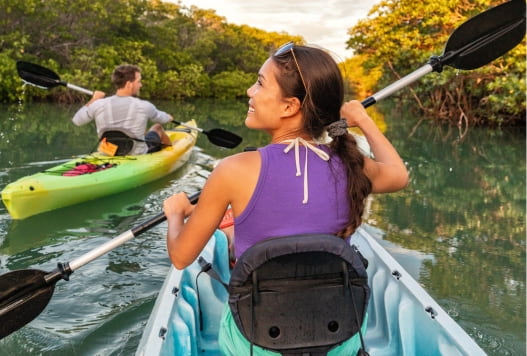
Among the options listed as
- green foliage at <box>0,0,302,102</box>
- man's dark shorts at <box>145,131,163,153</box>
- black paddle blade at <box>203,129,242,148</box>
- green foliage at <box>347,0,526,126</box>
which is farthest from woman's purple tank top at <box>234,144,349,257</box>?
green foliage at <box>0,0,302,102</box>

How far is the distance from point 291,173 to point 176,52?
26458 millimetres

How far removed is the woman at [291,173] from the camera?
124 cm

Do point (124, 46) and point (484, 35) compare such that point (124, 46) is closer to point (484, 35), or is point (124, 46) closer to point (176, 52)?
point (176, 52)

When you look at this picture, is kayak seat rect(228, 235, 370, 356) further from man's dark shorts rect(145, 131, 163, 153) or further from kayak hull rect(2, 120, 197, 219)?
man's dark shorts rect(145, 131, 163, 153)

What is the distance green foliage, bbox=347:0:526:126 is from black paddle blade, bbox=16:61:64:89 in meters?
9.10

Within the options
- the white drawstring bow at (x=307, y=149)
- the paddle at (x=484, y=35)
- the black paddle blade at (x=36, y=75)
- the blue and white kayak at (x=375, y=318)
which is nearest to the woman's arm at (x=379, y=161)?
the white drawstring bow at (x=307, y=149)

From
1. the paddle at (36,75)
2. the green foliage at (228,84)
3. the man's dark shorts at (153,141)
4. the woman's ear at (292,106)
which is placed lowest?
the green foliage at (228,84)

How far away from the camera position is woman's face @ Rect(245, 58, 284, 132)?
4.47 feet

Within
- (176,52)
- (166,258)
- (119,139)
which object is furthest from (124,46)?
(166,258)

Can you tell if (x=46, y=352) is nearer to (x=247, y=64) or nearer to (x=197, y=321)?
(x=197, y=321)

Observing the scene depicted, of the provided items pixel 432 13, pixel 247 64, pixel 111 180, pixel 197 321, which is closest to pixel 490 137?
pixel 432 13

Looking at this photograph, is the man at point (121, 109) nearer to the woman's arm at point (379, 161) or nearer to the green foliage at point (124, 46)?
the woman's arm at point (379, 161)

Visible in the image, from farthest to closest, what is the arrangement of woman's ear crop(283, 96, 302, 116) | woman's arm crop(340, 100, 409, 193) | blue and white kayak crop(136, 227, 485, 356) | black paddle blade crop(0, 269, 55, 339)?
black paddle blade crop(0, 269, 55, 339)
blue and white kayak crop(136, 227, 485, 356)
woman's arm crop(340, 100, 409, 193)
woman's ear crop(283, 96, 302, 116)

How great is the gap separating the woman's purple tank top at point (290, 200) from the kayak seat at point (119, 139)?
4.13 m
